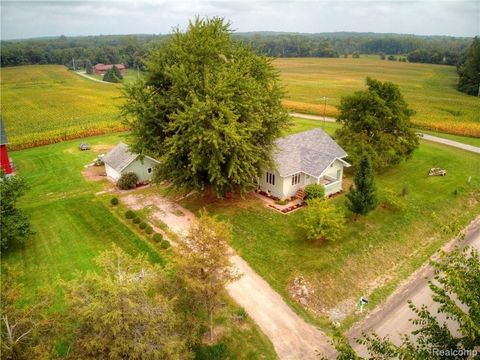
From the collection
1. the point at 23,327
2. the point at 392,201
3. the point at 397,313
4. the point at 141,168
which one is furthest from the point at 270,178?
the point at 23,327

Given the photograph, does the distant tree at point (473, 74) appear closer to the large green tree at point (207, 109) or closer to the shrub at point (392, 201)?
the shrub at point (392, 201)

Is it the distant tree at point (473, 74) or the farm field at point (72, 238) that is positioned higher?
the distant tree at point (473, 74)

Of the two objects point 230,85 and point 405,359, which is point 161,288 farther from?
point 230,85

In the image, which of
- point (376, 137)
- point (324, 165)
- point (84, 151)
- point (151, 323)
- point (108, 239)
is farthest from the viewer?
point (84, 151)

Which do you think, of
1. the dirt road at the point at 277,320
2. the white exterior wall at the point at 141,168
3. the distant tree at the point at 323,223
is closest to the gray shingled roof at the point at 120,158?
the white exterior wall at the point at 141,168

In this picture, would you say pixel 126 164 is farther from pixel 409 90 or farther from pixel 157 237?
pixel 409 90

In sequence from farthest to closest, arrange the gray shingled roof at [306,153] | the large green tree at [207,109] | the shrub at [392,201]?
1. the gray shingled roof at [306,153]
2. the shrub at [392,201]
3. the large green tree at [207,109]

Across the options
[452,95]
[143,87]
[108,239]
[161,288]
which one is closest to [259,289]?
[161,288]
